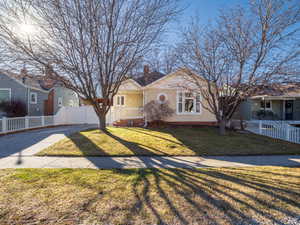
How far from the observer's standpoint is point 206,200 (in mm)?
2990

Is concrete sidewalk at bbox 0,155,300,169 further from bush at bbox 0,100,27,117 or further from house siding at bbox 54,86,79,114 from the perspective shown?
house siding at bbox 54,86,79,114

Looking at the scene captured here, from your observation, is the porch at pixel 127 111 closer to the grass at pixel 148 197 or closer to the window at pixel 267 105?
the grass at pixel 148 197

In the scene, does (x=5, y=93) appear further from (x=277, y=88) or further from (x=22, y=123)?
(x=277, y=88)

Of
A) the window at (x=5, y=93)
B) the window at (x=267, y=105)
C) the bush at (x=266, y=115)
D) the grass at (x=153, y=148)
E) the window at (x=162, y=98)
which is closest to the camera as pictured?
the grass at (x=153, y=148)

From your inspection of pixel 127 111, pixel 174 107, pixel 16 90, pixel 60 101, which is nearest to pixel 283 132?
pixel 174 107

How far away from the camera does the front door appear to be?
56.7 feet

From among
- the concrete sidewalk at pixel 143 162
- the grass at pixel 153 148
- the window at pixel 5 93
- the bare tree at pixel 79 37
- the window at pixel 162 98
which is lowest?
the concrete sidewalk at pixel 143 162

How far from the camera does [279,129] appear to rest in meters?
9.58

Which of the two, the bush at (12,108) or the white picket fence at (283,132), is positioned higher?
the bush at (12,108)

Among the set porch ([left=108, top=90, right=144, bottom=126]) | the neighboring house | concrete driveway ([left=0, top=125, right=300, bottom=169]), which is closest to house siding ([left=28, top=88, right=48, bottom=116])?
porch ([left=108, top=90, right=144, bottom=126])

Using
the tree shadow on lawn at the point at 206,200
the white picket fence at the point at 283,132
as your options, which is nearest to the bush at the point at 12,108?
the tree shadow on lawn at the point at 206,200

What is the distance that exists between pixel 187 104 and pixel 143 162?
30.8ft

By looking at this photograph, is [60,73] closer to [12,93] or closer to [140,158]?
[140,158]

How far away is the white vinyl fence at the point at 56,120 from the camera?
10.5 m
